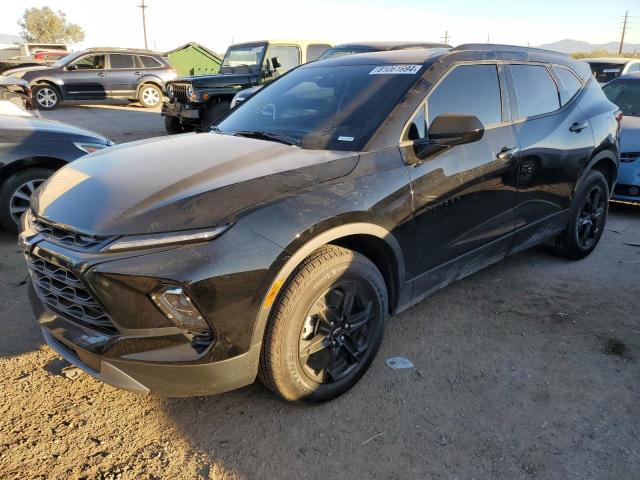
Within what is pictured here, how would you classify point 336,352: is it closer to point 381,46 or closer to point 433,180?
point 433,180

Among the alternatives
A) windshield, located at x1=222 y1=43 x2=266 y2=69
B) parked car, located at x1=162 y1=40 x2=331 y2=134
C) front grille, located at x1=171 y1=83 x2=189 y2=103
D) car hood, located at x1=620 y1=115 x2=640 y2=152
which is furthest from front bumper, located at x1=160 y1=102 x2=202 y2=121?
car hood, located at x1=620 y1=115 x2=640 y2=152

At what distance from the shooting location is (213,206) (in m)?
2.17

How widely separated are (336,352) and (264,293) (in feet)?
2.31

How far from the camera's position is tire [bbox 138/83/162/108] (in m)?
17.4

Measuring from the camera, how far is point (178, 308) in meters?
2.04

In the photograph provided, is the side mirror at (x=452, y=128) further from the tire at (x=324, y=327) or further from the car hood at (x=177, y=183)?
the tire at (x=324, y=327)

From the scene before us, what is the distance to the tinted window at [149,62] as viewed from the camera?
17328 millimetres

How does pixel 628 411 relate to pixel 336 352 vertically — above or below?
below

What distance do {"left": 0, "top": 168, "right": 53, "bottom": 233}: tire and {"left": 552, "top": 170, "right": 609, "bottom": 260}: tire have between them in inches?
196

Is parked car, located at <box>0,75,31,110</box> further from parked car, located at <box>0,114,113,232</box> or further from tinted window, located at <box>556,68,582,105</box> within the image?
tinted window, located at <box>556,68,582,105</box>

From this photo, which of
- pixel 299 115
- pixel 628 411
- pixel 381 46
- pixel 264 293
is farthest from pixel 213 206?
pixel 381 46

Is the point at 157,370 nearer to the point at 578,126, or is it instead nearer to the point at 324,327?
the point at 324,327

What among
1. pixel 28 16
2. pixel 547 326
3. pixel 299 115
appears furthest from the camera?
pixel 28 16

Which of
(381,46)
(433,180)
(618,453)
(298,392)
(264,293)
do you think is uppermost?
(381,46)
